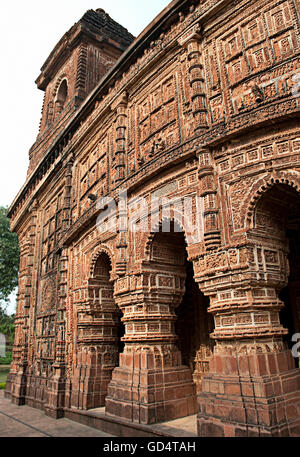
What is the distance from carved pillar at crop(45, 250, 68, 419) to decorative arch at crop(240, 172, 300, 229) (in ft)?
22.8

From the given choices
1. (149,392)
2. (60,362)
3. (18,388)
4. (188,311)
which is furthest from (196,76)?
(18,388)

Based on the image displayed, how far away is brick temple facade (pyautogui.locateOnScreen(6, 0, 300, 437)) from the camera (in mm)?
5086

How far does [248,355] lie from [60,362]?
6790 millimetres

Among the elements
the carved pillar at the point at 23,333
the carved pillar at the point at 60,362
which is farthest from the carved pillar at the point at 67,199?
the carved pillar at the point at 23,333

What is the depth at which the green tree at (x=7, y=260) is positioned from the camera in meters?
24.6

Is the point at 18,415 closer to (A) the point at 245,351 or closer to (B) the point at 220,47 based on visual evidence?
(A) the point at 245,351

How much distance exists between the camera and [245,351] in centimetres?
497

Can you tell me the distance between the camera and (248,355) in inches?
193

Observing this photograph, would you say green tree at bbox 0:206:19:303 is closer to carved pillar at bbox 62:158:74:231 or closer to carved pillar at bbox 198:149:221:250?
carved pillar at bbox 62:158:74:231

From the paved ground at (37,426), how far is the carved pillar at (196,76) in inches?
243

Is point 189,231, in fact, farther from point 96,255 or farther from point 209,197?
point 96,255

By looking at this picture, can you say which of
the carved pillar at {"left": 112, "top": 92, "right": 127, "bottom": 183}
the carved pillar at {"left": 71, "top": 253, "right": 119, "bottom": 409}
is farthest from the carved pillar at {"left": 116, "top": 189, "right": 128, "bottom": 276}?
the carved pillar at {"left": 71, "top": 253, "right": 119, "bottom": 409}

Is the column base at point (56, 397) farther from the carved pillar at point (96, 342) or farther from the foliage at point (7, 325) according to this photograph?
the foliage at point (7, 325)

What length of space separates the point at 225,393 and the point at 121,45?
15.5m
